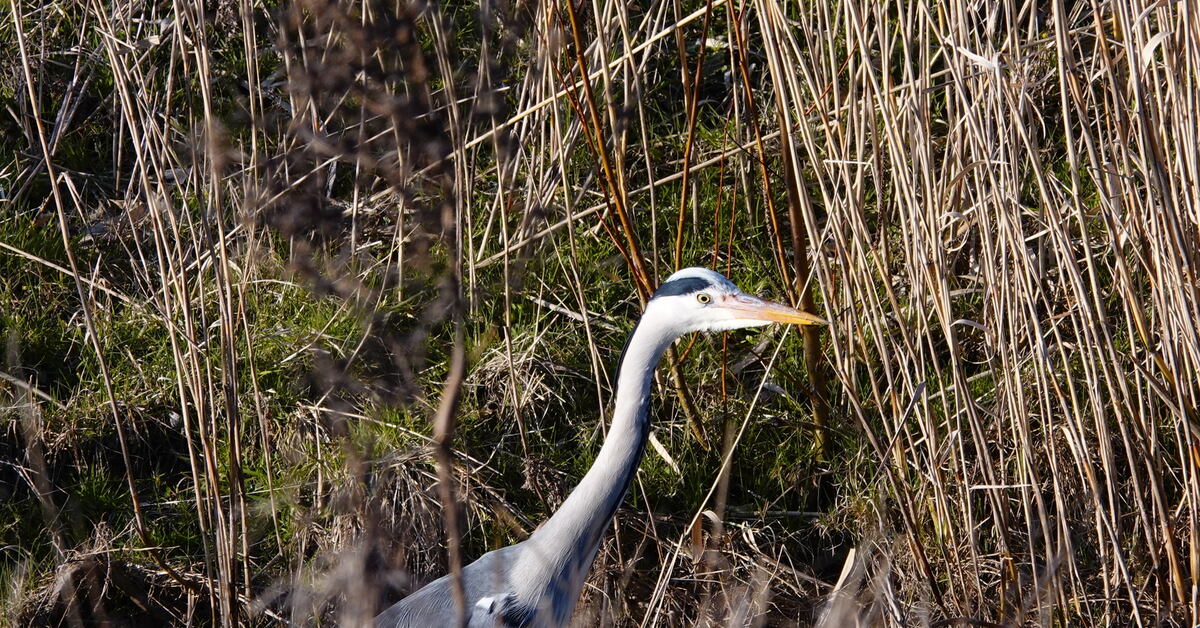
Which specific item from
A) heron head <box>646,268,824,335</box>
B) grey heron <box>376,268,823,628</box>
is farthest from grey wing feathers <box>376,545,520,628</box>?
heron head <box>646,268,824,335</box>

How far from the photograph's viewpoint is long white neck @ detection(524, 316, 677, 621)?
2.09m

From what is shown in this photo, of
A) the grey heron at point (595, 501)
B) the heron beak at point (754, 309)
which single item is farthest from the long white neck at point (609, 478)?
the heron beak at point (754, 309)

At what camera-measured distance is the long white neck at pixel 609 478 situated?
209cm

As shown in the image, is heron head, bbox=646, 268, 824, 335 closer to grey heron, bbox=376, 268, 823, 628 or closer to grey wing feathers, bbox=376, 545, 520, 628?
grey heron, bbox=376, 268, 823, 628

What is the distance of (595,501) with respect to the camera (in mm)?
2139

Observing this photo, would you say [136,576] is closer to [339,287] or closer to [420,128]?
[339,287]

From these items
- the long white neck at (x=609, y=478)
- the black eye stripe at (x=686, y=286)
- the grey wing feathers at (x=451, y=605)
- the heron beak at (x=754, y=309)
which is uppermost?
the black eye stripe at (x=686, y=286)

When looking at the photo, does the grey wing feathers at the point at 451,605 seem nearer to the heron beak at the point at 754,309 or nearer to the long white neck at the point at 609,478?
the long white neck at the point at 609,478

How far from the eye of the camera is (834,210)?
2088mm

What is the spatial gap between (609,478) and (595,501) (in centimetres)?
5

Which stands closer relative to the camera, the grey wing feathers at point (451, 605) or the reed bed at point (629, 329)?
the reed bed at point (629, 329)

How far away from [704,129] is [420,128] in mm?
2286

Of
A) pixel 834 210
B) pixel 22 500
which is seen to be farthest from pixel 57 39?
pixel 834 210

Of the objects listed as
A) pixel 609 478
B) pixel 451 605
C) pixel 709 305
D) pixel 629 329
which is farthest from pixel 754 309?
pixel 629 329
